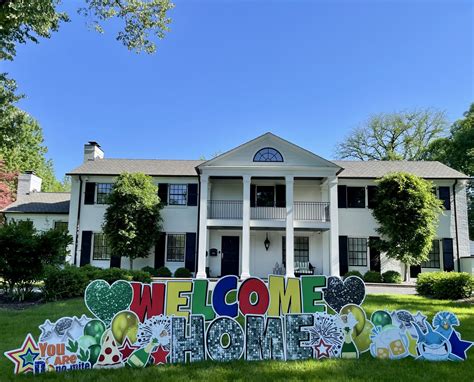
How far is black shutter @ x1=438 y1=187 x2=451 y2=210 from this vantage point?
1911cm

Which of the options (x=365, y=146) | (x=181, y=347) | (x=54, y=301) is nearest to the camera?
(x=181, y=347)

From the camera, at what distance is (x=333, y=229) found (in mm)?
17250

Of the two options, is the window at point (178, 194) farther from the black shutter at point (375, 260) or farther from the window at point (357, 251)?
the black shutter at point (375, 260)

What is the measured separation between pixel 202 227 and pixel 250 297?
12.4m

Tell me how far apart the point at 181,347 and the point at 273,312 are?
1.35 meters

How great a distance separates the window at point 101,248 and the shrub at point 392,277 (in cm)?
1396

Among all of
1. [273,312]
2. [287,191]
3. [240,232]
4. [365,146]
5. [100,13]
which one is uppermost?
[365,146]

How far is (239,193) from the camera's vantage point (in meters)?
19.9

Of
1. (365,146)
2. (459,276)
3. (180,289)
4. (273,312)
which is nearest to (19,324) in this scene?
(180,289)

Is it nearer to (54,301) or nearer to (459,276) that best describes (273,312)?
(54,301)

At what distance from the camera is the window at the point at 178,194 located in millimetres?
19516

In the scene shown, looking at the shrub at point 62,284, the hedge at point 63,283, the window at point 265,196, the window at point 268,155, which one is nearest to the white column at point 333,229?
the window at point 268,155

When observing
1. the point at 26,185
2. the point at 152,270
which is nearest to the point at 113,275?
the point at 152,270

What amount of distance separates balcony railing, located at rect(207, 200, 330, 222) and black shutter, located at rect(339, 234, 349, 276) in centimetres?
160
